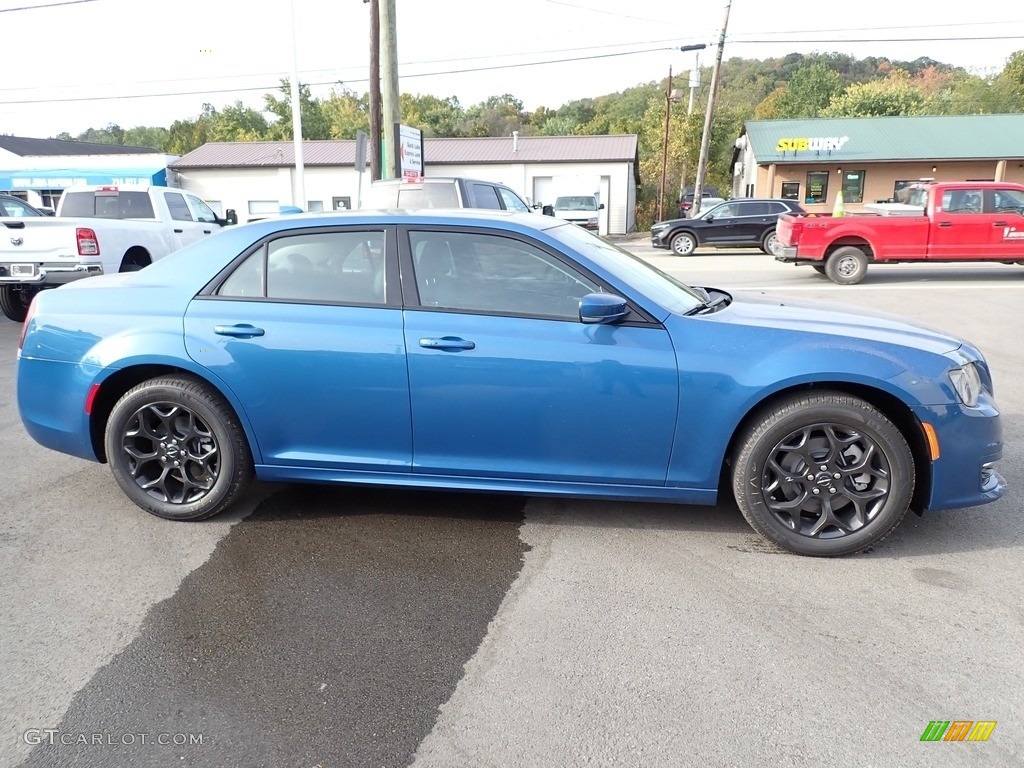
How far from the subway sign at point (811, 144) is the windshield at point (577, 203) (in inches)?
456

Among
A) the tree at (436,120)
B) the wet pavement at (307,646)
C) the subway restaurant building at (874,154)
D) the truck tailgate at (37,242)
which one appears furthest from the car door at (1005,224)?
the tree at (436,120)

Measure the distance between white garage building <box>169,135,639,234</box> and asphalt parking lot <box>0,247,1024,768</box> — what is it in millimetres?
32329

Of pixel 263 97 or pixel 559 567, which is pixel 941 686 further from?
pixel 263 97

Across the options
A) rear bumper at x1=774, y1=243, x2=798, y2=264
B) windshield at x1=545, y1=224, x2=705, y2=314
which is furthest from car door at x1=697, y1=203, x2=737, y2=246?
windshield at x1=545, y1=224, x2=705, y2=314

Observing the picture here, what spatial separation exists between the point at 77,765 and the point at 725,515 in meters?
3.10

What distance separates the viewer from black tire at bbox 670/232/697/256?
22859 millimetres

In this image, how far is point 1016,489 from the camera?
436cm

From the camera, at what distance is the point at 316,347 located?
12.4 feet

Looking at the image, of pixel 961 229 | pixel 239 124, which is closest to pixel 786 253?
pixel 961 229

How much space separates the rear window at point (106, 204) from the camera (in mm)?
→ 12484

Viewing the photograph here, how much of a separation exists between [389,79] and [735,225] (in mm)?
11727

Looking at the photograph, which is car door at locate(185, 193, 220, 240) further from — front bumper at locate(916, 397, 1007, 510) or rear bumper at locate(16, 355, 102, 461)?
front bumper at locate(916, 397, 1007, 510)

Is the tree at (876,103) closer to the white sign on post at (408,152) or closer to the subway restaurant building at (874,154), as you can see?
the subway restaurant building at (874,154)

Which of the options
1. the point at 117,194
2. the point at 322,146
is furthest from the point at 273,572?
the point at 322,146
